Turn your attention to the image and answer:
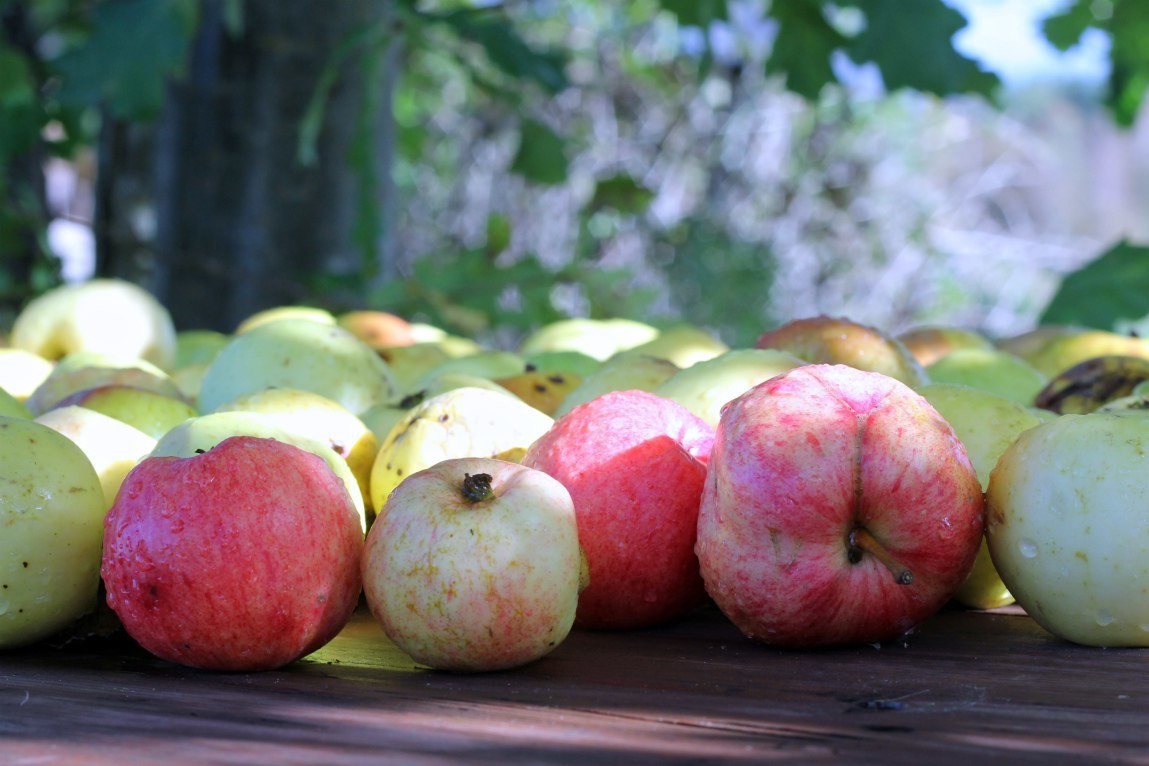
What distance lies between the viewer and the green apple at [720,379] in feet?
5.57

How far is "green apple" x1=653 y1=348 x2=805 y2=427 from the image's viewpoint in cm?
170

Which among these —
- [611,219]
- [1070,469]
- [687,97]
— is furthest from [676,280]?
[1070,469]

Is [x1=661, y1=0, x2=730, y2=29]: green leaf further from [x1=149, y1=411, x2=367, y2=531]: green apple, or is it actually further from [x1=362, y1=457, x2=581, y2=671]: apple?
[x1=362, y1=457, x2=581, y2=671]: apple

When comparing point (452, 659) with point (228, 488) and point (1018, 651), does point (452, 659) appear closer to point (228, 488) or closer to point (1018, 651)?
point (228, 488)

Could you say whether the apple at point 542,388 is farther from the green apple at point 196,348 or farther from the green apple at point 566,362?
the green apple at point 196,348

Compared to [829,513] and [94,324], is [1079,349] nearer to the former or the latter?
[829,513]

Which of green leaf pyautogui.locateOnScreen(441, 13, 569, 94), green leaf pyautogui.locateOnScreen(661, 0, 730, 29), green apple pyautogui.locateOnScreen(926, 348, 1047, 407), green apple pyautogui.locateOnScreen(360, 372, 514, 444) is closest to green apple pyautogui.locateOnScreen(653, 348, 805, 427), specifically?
green apple pyautogui.locateOnScreen(360, 372, 514, 444)

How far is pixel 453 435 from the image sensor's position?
1637 millimetres

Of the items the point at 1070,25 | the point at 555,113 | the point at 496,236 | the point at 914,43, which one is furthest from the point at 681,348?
the point at 555,113

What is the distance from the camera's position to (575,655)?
135 centimetres

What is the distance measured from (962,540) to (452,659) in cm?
58

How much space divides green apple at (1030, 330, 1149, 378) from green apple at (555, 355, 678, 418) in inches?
40.8

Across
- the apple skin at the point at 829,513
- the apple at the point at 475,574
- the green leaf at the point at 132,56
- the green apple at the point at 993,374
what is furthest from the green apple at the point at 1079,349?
the green leaf at the point at 132,56

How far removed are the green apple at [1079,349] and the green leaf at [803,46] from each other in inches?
59.6
